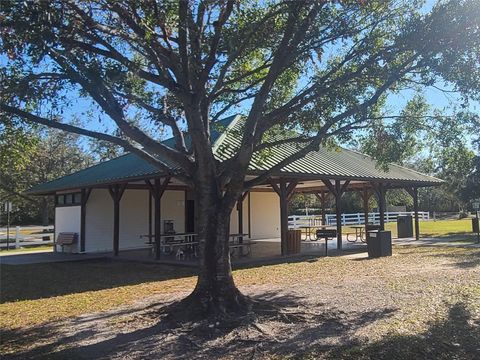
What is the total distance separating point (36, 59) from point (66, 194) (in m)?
16.9

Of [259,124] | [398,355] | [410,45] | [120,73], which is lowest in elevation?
[398,355]

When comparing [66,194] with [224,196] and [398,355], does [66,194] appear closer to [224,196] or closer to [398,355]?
[224,196]

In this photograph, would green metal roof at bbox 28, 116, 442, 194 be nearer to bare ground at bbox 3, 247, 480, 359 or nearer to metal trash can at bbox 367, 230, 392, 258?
metal trash can at bbox 367, 230, 392, 258

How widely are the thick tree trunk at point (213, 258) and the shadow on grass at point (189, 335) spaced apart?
408mm

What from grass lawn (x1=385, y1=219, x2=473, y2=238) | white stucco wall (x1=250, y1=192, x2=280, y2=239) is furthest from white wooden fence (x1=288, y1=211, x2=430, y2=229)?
white stucco wall (x1=250, y1=192, x2=280, y2=239)

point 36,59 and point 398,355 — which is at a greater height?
point 36,59

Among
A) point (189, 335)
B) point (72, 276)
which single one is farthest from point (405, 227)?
point (189, 335)

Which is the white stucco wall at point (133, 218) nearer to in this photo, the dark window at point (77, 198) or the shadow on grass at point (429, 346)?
the dark window at point (77, 198)

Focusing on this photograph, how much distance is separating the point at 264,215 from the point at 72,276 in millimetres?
14010

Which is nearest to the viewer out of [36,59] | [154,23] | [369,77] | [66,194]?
[36,59]

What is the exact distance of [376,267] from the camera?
13.6m

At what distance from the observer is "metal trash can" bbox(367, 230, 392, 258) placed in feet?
53.9

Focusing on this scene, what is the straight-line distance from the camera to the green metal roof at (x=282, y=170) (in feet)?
50.4

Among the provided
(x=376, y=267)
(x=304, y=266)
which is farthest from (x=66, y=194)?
(x=376, y=267)
